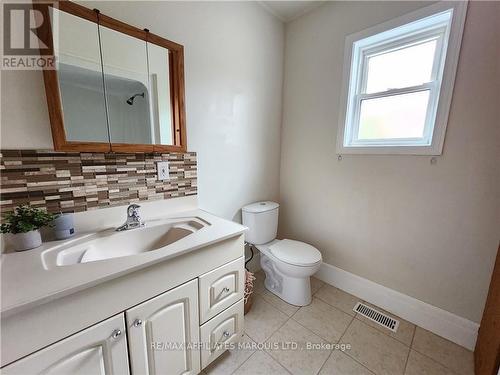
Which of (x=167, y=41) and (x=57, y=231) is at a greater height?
(x=167, y=41)

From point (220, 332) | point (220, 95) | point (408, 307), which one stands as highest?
point (220, 95)

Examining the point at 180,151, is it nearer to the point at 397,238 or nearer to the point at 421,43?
the point at 397,238

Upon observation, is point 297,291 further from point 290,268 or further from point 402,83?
point 402,83

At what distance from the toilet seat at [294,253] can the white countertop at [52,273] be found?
83 centimetres


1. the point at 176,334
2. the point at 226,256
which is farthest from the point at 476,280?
the point at 176,334

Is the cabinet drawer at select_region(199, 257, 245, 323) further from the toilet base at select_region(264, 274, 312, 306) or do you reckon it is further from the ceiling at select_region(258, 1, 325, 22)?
the ceiling at select_region(258, 1, 325, 22)

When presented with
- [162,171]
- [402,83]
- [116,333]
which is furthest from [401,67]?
[116,333]

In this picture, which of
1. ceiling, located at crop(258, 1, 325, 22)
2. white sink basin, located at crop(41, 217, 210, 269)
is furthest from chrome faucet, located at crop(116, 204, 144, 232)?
ceiling, located at crop(258, 1, 325, 22)

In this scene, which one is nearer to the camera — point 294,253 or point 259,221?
point 294,253

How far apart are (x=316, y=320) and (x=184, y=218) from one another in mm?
1195

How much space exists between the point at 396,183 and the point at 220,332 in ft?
4.85

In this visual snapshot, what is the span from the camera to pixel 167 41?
1.19m

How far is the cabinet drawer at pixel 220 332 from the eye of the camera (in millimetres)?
1032

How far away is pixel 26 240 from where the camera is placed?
0.82m
